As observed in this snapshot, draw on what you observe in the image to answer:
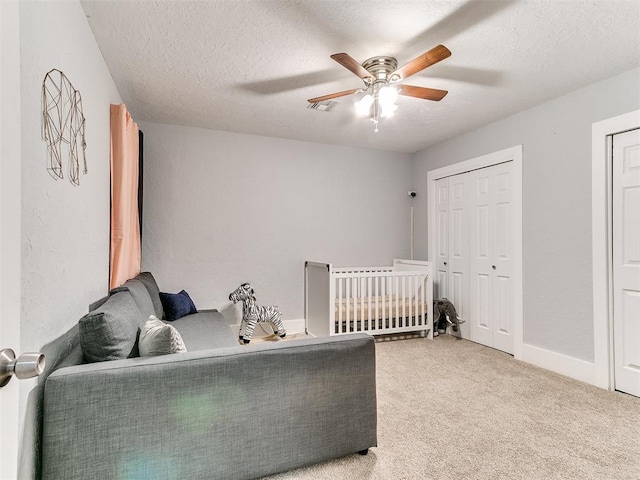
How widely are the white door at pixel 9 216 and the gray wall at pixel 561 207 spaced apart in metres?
3.35

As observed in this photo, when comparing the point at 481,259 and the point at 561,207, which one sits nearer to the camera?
the point at 561,207

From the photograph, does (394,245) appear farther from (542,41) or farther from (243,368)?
(243,368)

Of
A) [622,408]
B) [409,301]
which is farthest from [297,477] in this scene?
[409,301]

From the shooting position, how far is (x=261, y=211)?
3.95m

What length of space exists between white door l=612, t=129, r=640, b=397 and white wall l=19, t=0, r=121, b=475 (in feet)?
10.9

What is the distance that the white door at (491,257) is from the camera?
3305 millimetres

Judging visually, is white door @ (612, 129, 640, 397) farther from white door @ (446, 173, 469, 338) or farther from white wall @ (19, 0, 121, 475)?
white wall @ (19, 0, 121, 475)

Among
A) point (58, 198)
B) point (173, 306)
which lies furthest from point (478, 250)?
point (58, 198)

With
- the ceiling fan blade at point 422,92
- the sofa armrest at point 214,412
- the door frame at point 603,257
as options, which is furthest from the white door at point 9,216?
the door frame at point 603,257

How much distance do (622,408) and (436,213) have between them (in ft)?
8.49

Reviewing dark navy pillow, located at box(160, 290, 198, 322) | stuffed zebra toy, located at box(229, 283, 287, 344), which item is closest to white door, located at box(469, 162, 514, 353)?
stuffed zebra toy, located at box(229, 283, 287, 344)

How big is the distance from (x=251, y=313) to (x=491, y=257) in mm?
2598

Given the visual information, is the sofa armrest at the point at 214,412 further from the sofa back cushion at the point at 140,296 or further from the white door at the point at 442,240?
the white door at the point at 442,240

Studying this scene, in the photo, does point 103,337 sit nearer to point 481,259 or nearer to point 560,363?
point 560,363
